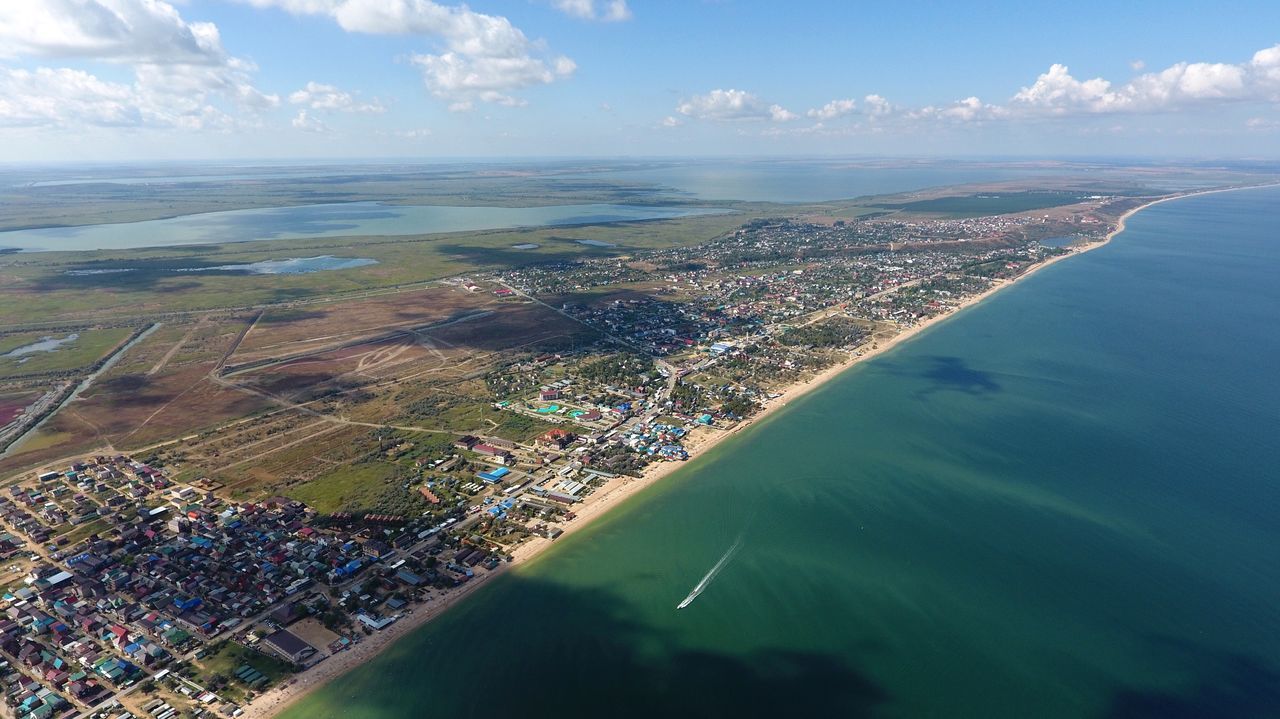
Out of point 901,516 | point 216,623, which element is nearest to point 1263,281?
point 901,516

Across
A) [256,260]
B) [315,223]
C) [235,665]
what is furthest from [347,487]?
[315,223]

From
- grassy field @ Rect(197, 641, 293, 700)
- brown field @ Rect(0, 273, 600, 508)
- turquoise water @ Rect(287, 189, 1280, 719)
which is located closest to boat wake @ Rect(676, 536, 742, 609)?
turquoise water @ Rect(287, 189, 1280, 719)

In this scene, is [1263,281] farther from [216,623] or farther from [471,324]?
[216,623]

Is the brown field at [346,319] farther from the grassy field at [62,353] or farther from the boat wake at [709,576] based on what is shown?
the boat wake at [709,576]

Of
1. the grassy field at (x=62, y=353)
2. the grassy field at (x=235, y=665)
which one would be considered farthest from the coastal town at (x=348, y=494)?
the grassy field at (x=62, y=353)

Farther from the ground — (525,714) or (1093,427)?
(1093,427)
